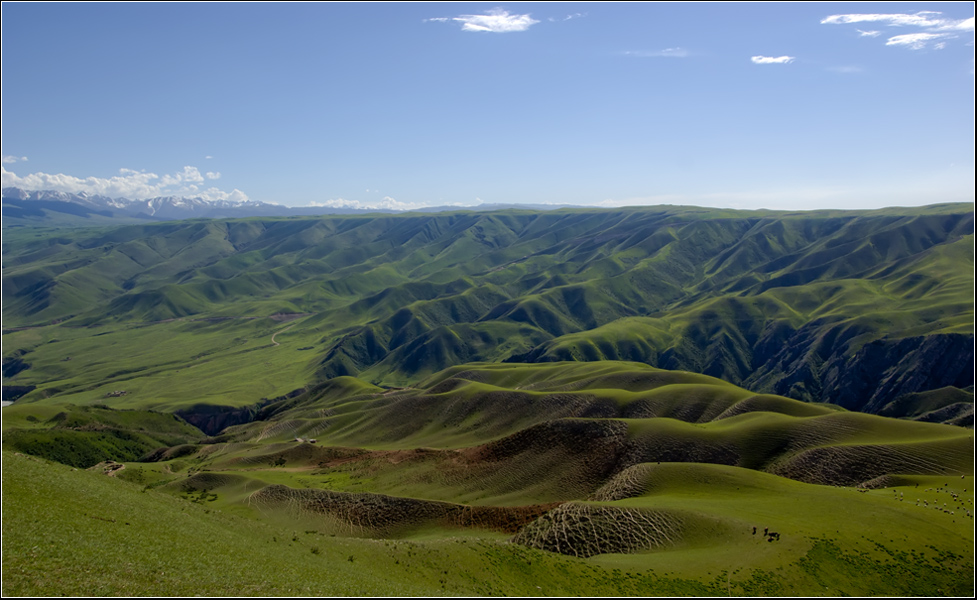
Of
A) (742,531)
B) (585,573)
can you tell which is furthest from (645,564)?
(742,531)

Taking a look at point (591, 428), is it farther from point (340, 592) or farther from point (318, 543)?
point (340, 592)

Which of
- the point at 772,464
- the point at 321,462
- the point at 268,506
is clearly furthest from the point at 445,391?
the point at 772,464

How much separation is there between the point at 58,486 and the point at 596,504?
45649 millimetres

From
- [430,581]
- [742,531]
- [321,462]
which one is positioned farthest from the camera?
Answer: [321,462]

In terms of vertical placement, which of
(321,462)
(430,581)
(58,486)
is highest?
(58,486)

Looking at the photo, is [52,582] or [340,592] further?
[340,592]

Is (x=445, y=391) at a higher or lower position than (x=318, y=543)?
lower

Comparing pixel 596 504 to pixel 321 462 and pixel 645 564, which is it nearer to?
pixel 645 564

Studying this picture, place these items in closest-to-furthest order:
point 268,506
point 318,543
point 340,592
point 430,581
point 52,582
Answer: point 52,582
point 340,592
point 430,581
point 318,543
point 268,506

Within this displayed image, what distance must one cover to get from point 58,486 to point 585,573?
124 feet

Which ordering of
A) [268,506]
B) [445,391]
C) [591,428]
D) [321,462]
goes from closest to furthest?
[268,506] → [591,428] → [321,462] → [445,391]

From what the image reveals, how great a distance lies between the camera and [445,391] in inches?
5679

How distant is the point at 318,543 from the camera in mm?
44406

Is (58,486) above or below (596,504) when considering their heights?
above
